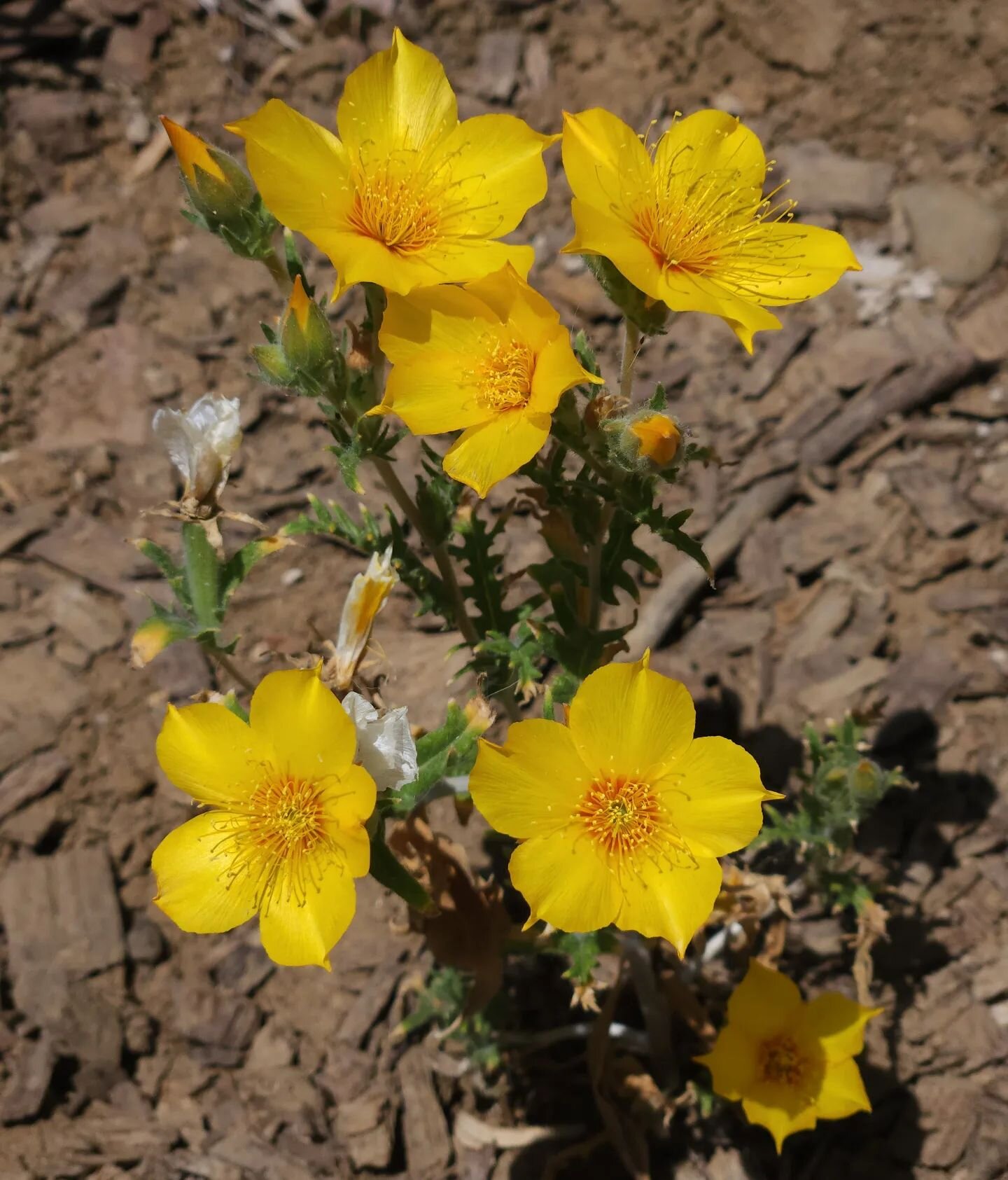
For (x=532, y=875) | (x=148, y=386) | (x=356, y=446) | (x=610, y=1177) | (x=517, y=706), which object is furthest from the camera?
(x=148, y=386)

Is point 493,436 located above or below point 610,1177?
above

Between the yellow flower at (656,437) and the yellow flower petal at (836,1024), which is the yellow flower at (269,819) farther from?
the yellow flower petal at (836,1024)

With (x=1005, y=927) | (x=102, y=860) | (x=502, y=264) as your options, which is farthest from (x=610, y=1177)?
(x=502, y=264)

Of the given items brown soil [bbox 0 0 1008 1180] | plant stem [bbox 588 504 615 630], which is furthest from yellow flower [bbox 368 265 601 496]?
brown soil [bbox 0 0 1008 1180]

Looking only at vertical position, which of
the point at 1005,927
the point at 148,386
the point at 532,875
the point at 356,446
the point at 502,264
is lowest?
the point at 1005,927

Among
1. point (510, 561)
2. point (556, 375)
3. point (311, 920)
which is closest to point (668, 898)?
point (311, 920)

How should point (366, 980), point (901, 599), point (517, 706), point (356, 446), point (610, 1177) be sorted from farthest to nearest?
point (901, 599) → point (366, 980) → point (610, 1177) → point (517, 706) → point (356, 446)

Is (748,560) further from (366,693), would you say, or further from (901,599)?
(366,693)

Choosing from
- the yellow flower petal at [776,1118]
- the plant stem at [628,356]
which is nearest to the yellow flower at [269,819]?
the plant stem at [628,356]
